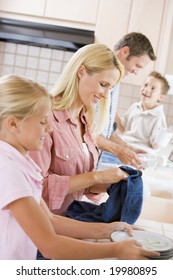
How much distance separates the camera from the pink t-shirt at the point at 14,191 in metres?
0.71

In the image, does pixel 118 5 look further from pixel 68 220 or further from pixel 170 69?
pixel 68 220

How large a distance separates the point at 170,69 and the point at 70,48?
0.57m

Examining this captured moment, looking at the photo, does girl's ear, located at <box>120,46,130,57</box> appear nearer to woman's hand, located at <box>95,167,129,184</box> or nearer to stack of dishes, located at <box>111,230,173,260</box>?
woman's hand, located at <box>95,167,129,184</box>

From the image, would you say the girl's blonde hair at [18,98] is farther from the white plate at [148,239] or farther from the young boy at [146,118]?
the young boy at [146,118]

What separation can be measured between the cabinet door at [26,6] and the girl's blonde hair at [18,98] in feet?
5.59

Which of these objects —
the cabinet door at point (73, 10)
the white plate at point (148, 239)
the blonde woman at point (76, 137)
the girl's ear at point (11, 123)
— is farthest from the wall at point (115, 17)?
the girl's ear at point (11, 123)

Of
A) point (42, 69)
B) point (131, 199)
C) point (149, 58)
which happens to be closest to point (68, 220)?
point (131, 199)

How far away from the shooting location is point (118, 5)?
235cm

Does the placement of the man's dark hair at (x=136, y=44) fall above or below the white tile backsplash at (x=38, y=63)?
above

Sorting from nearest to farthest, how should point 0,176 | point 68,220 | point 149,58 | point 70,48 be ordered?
point 0,176 < point 68,220 < point 149,58 < point 70,48

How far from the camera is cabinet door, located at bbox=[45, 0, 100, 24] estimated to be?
237 centimetres

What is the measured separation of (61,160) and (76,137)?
0.31 ft

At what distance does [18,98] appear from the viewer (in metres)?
0.75

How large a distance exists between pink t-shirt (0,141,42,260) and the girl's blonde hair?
0.20 feet
